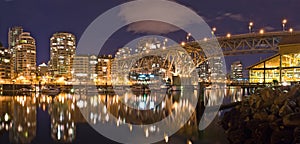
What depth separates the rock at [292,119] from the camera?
1131cm

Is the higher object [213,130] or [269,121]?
[269,121]

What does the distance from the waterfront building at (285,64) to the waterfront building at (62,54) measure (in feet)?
374

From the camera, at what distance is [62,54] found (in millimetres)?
162500

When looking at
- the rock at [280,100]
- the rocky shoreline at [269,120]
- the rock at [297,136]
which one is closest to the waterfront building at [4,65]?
the rocky shoreline at [269,120]

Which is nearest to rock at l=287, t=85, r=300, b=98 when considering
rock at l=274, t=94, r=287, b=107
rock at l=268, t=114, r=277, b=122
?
rock at l=274, t=94, r=287, b=107

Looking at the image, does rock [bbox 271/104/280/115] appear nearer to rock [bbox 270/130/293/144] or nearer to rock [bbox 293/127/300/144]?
rock [bbox 270/130/293/144]

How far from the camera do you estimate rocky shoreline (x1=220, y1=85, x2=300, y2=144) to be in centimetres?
1141

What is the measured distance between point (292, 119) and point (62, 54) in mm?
158632

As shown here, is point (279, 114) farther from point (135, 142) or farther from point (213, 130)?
point (135, 142)

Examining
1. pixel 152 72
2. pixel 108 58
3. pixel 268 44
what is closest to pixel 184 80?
pixel 268 44

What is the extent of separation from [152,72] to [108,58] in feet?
138

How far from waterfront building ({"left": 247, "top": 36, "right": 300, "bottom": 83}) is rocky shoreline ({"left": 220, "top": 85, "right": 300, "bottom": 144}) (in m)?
19.6

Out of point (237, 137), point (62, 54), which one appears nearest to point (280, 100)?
point (237, 137)

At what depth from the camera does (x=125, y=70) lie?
343 ft
